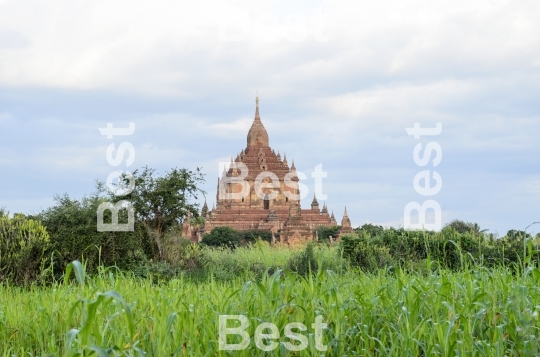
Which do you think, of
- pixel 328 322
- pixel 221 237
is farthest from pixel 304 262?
pixel 221 237

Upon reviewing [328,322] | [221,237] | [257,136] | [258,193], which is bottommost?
[221,237]

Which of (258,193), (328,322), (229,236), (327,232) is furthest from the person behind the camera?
(258,193)

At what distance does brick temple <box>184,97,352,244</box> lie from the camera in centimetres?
5422

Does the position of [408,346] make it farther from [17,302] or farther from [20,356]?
[17,302]

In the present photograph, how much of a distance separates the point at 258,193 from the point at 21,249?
154ft

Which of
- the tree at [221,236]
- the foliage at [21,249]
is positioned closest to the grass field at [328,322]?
the foliage at [21,249]

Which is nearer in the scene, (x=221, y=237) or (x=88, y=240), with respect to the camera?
(x=88, y=240)

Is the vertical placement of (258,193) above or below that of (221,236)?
above

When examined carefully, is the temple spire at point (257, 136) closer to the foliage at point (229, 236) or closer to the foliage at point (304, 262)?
the foliage at point (229, 236)

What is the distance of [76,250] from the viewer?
41.0 ft

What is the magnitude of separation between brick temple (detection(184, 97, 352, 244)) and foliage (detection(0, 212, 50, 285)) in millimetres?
41434

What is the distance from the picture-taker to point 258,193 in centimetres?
5816

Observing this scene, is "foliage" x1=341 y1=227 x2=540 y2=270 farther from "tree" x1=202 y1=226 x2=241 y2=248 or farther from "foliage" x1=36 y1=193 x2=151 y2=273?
"tree" x1=202 y1=226 x2=241 y2=248

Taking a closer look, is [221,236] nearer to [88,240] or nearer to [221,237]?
[221,237]
